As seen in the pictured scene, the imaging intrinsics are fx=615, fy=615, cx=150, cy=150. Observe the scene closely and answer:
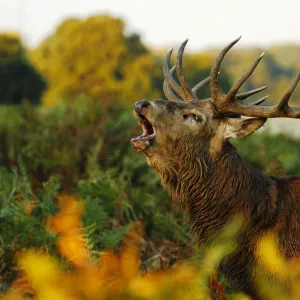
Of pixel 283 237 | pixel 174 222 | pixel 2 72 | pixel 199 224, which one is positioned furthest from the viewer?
pixel 2 72

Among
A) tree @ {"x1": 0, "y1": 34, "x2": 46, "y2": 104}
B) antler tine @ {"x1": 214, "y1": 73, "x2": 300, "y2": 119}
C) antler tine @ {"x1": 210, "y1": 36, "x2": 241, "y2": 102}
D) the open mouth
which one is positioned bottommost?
tree @ {"x1": 0, "y1": 34, "x2": 46, "y2": 104}

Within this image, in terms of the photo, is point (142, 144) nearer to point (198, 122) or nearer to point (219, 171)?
point (198, 122)

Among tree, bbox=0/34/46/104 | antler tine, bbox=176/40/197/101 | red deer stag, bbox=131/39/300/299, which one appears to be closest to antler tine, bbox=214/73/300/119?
red deer stag, bbox=131/39/300/299

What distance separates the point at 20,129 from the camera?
10.2 m

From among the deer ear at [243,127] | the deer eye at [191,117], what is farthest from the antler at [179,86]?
the deer eye at [191,117]

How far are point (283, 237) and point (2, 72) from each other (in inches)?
2342

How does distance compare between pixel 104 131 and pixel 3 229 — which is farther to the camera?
pixel 104 131

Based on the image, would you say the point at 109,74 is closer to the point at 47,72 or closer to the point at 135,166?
the point at 47,72

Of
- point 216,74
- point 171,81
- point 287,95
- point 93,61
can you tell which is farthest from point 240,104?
point 93,61

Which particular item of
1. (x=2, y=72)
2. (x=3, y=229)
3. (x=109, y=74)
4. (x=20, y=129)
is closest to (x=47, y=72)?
(x=2, y=72)

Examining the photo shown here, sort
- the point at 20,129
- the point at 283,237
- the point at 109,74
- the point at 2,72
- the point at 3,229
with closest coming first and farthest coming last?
the point at 283,237 < the point at 3,229 < the point at 20,129 < the point at 109,74 < the point at 2,72

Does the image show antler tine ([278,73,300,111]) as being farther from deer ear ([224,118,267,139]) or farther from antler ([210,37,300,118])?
deer ear ([224,118,267,139])

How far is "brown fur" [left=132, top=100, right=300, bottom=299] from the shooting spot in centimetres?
488

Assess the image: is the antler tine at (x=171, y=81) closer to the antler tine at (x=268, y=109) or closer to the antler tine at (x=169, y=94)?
the antler tine at (x=169, y=94)
